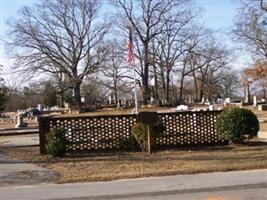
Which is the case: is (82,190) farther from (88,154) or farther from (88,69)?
(88,69)

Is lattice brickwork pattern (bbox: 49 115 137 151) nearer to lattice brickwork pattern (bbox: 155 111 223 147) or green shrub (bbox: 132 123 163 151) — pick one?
green shrub (bbox: 132 123 163 151)

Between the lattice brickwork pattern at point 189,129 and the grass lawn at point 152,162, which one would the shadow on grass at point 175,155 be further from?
the lattice brickwork pattern at point 189,129

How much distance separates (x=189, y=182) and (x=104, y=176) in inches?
76.5

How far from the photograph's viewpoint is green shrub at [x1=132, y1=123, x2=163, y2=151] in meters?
15.8

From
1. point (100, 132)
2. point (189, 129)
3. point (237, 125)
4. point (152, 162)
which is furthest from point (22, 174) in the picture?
point (237, 125)

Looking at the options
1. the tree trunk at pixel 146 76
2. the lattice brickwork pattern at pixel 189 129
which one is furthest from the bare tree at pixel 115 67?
the lattice brickwork pattern at pixel 189 129

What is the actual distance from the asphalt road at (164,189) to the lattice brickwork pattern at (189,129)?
253 inches

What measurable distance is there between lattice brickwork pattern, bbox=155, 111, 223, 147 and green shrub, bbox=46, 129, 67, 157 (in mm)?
3235

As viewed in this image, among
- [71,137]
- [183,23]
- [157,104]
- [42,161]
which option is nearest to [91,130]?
[71,137]

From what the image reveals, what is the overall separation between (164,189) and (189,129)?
8530 mm

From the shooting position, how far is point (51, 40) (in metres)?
66.6

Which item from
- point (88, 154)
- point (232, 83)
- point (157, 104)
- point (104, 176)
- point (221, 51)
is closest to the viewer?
point (104, 176)

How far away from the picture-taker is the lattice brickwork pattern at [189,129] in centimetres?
1695

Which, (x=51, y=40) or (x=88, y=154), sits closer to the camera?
(x=88, y=154)
